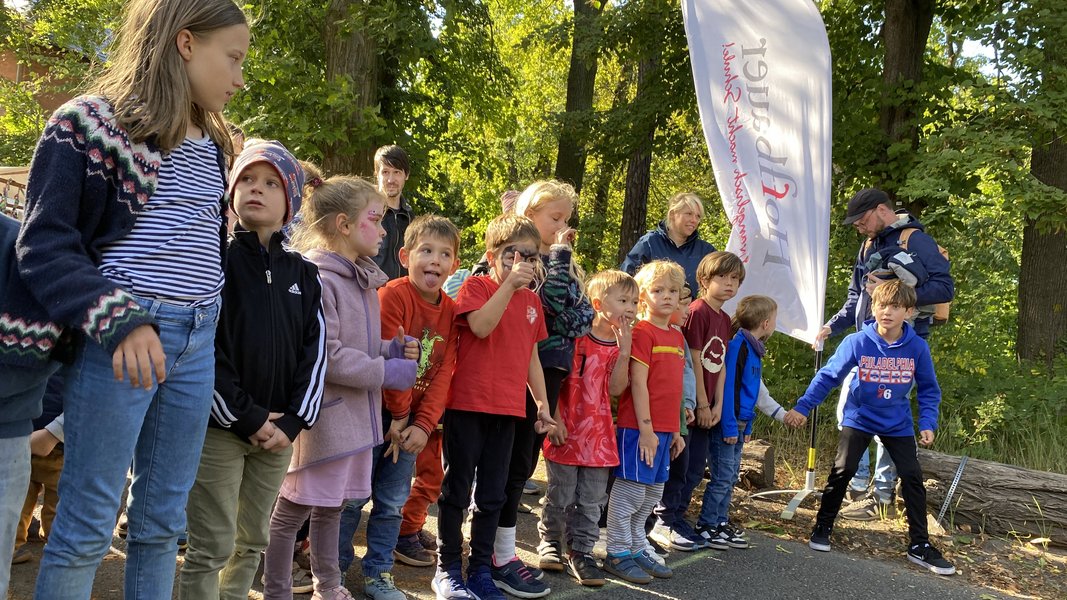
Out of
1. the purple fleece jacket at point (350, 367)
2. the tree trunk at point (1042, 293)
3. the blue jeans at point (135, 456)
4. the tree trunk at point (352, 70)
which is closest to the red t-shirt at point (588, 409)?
the purple fleece jacket at point (350, 367)

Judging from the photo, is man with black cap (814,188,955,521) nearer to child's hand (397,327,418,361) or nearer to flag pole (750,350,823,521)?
flag pole (750,350,823,521)

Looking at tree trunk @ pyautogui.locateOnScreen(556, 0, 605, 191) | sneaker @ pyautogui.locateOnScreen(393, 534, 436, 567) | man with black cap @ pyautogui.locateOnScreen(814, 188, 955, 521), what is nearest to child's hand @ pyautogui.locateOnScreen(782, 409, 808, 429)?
man with black cap @ pyautogui.locateOnScreen(814, 188, 955, 521)

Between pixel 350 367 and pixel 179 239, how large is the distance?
3.52 feet

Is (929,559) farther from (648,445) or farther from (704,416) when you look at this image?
(648,445)

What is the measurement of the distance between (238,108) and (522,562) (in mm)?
6361

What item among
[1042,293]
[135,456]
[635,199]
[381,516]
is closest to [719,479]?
[381,516]

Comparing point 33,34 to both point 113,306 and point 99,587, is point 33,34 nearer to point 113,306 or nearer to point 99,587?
point 99,587

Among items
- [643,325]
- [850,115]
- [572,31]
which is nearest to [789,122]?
[643,325]

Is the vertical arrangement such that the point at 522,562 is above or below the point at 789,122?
below

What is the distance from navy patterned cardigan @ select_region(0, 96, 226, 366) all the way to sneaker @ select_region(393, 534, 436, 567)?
269 cm

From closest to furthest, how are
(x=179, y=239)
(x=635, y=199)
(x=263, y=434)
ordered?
(x=179, y=239)
(x=263, y=434)
(x=635, y=199)

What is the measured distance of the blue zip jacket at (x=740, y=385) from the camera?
5.62m

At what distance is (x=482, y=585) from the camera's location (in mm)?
4039

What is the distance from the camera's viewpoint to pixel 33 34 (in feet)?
55.8
